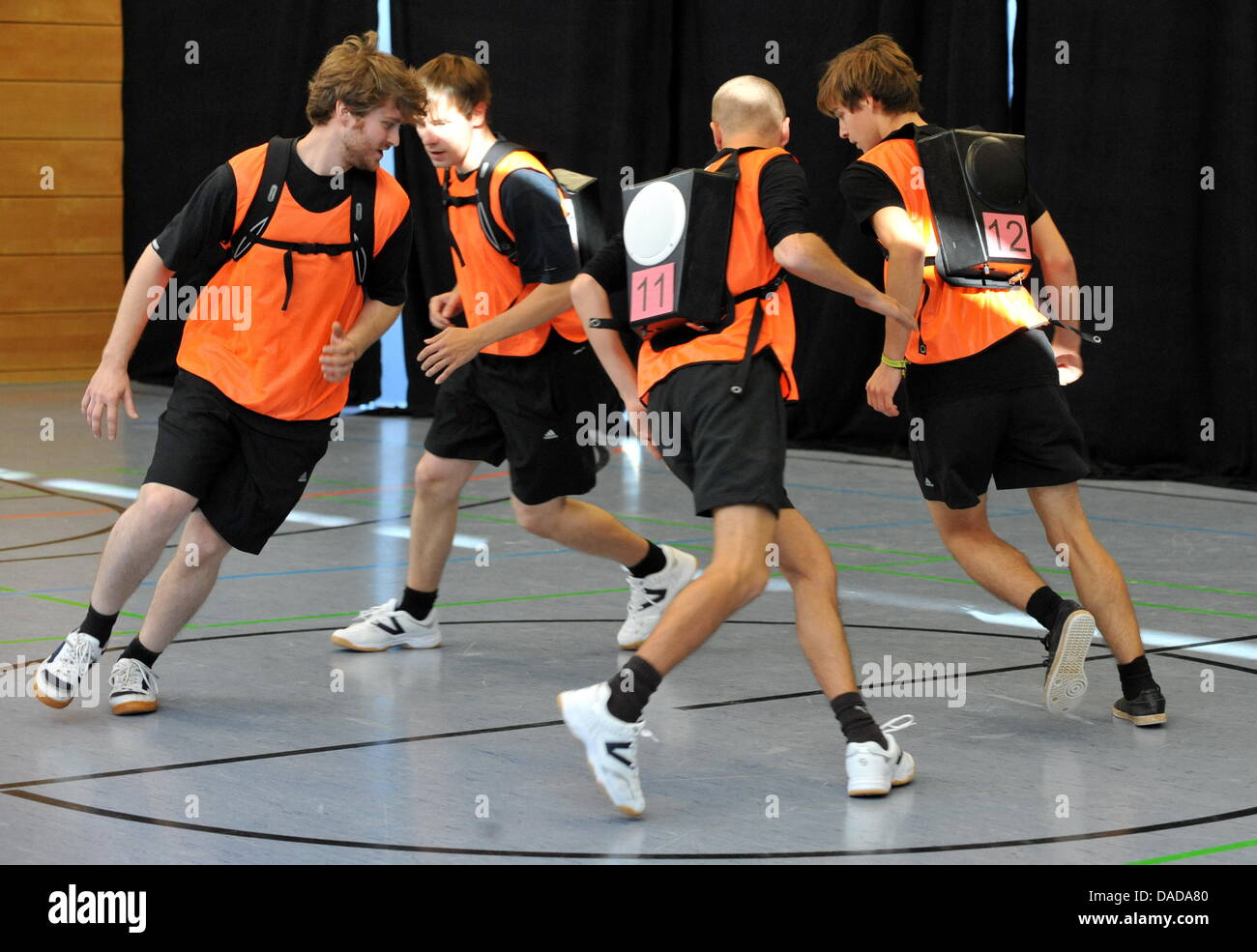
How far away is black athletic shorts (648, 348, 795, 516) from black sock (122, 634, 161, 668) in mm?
1485

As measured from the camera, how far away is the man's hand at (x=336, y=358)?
13.8 ft

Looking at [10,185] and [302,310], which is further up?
[10,185]

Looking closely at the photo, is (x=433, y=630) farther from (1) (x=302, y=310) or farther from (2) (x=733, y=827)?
(2) (x=733, y=827)

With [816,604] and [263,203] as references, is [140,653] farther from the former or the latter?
[816,604]

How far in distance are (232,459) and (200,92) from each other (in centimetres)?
1021

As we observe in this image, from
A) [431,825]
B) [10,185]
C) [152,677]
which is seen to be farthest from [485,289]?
[10,185]

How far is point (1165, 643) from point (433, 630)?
6.87ft

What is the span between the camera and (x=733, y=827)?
3.32 m

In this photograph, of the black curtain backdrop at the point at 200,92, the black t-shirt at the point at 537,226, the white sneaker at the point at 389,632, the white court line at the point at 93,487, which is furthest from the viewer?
the black curtain backdrop at the point at 200,92

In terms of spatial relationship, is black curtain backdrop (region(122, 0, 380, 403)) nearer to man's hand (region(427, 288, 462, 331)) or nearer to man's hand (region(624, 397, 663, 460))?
man's hand (region(427, 288, 462, 331))

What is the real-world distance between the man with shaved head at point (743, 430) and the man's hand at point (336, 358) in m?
0.76

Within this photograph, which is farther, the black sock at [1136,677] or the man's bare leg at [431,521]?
the man's bare leg at [431,521]

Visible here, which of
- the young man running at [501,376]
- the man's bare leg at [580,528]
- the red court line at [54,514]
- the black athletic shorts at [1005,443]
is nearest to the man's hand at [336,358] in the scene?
the young man running at [501,376]

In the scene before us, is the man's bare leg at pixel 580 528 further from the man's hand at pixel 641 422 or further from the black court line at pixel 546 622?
the man's hand at pixel 641 422
